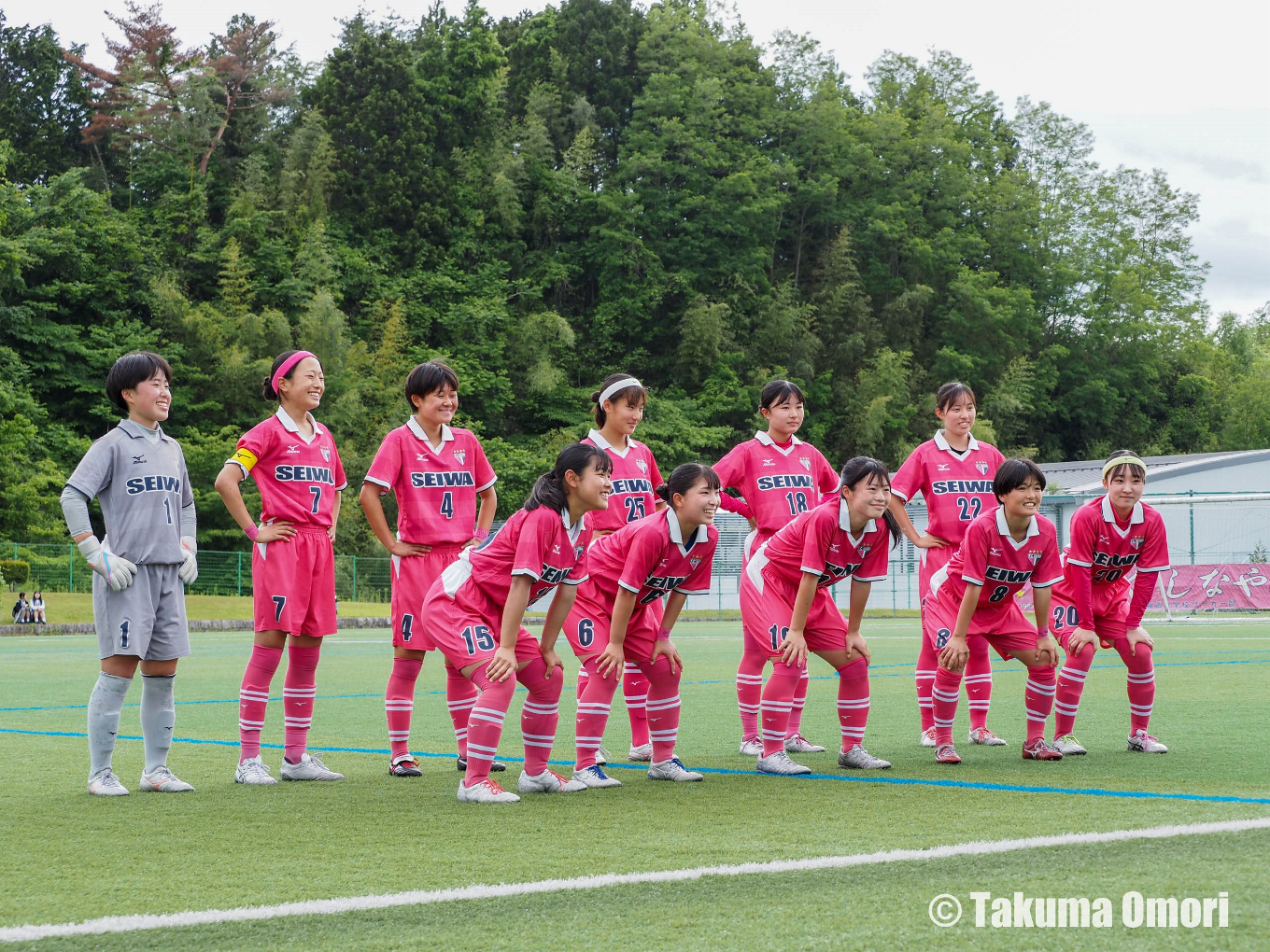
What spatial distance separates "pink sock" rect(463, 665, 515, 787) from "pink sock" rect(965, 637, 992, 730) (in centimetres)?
289

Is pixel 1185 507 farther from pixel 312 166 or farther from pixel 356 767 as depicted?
pixel 312 166

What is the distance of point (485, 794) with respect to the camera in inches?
223

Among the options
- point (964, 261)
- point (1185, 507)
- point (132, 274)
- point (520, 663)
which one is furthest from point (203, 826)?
point (964, 261)

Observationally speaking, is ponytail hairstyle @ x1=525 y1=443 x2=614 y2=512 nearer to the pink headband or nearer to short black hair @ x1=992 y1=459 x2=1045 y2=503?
the pink headband

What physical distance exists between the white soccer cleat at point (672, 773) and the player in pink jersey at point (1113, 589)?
7.11 ft

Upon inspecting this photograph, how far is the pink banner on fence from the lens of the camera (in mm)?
27641

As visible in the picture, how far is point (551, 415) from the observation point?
53.9 metres

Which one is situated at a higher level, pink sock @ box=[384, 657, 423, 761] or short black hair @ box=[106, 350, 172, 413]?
short black hair @ box=[106, 350, 172, 413]

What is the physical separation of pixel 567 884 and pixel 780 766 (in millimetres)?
2791

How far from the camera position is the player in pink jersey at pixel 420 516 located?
7047 millimetres

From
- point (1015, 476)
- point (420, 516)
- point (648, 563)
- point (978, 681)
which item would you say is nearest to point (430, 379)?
point (420, 516)

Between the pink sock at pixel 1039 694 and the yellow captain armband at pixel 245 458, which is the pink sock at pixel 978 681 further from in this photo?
the yellow captain armband at pixel 245 458

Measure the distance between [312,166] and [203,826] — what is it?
179ft

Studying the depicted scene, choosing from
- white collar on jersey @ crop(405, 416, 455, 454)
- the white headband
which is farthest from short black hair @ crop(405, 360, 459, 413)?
the white headband
